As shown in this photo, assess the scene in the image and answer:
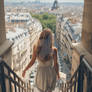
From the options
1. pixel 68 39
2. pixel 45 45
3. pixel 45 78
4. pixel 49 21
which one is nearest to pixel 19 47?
pixel 68 39

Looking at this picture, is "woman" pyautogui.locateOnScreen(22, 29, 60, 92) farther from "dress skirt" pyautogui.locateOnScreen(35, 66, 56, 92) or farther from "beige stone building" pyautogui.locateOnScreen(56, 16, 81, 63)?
"beige stone building" pyautogui.locateOnScreen(56, 16, 81, 63)

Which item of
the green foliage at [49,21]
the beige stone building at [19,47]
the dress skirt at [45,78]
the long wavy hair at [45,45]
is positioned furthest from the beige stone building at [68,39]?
the long wavy hair at [45,45]

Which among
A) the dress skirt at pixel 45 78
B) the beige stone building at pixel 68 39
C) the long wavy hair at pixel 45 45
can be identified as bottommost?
the beige stone building at pixel 68 39

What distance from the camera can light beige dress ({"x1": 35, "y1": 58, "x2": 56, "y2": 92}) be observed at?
106 inches

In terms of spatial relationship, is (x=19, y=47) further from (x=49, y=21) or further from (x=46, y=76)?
(x=49, y=21)

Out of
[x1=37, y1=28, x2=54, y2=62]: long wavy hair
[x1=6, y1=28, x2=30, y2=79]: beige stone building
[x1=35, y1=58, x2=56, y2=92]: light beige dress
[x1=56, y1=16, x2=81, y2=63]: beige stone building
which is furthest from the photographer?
[x1=56, y1=16, x2=81, y2=63]: beige stone building

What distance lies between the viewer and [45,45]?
2580mm

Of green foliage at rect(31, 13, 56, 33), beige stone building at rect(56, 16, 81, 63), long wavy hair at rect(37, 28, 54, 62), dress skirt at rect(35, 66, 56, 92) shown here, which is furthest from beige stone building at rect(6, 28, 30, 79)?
long wavy hair at rect(37, 28, 54, 62)

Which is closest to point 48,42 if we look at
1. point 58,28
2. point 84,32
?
point 84,32

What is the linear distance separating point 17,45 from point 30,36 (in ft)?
14.1

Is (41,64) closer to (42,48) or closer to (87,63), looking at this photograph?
(42,48)

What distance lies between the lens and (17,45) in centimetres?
1352

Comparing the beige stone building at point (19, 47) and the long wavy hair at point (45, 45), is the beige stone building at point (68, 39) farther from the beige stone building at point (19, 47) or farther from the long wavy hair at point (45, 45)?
the long wavy hair at point (45, 45)

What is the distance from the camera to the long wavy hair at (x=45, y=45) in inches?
100
